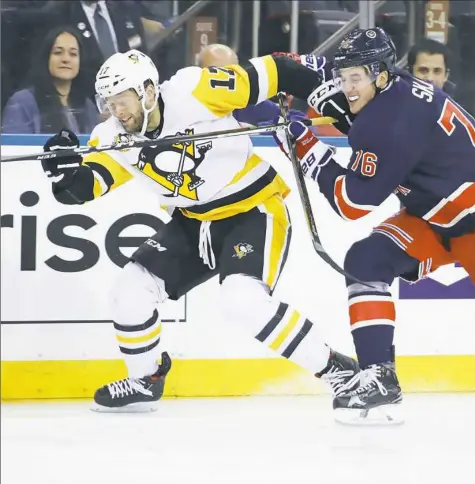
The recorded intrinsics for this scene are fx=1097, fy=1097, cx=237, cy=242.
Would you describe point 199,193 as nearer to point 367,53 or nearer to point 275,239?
point 275,239

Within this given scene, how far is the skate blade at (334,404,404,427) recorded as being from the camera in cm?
310

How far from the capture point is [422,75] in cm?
394

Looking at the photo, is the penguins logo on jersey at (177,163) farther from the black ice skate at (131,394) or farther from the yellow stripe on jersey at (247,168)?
the black ice skate at (131,394)

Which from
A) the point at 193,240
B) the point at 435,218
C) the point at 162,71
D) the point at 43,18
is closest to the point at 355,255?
the point at 435,218

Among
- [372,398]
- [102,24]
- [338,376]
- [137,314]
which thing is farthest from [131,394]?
[102,24]

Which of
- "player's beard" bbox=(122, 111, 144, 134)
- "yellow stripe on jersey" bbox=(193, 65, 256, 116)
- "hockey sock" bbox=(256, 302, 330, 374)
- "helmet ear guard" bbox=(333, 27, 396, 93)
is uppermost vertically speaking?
"helmet ear guard" bbox=(333, 27, 396, 93)

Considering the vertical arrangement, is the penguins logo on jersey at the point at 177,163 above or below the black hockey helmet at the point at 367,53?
below

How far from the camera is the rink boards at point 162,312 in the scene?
11.4 ft

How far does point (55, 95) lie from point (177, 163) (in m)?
0.90

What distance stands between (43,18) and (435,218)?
1.70 meters

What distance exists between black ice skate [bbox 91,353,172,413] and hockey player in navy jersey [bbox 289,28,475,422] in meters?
0.55

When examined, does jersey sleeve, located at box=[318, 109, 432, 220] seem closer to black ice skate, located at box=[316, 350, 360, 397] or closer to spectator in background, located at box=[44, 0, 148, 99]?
black ice skate, located at box=[316, 350, 360, 397]

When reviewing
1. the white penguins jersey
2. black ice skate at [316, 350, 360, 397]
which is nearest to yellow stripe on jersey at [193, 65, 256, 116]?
the white penguins jersey

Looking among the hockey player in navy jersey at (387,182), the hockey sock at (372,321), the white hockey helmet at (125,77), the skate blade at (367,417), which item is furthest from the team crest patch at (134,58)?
the skate blade at (367,417)
